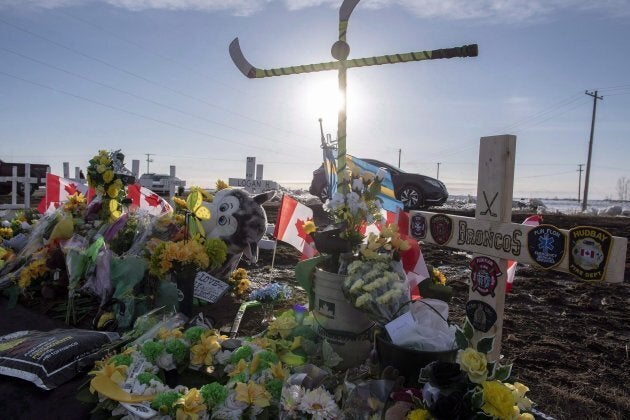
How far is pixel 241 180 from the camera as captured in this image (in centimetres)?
1139

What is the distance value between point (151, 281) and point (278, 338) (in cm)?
190

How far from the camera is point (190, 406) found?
85.8 inches

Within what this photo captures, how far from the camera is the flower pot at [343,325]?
277cm

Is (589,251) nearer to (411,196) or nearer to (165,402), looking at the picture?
(165,402)

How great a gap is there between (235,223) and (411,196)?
9.82 metres

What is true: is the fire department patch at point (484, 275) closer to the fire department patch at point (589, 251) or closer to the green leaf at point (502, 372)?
the fire department patch at point (589, 251)

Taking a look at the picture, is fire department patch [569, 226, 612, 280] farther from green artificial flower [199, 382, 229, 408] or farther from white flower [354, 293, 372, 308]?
green artificial flower [199, 382, 229, 408]

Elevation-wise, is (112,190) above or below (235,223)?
above

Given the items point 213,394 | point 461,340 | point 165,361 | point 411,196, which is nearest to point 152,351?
point 165,361

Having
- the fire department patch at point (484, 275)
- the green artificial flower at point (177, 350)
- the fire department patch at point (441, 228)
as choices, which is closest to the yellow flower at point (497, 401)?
the fire department patch at point (484, 275)

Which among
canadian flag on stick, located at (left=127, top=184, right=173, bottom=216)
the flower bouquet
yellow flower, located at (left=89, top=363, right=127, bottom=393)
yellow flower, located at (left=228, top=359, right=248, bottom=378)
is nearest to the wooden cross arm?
Answer: the flower bouquet

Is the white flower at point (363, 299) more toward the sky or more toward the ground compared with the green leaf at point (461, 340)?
more toward the sky

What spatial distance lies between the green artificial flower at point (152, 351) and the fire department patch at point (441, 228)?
195cm

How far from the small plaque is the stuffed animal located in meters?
0.46
